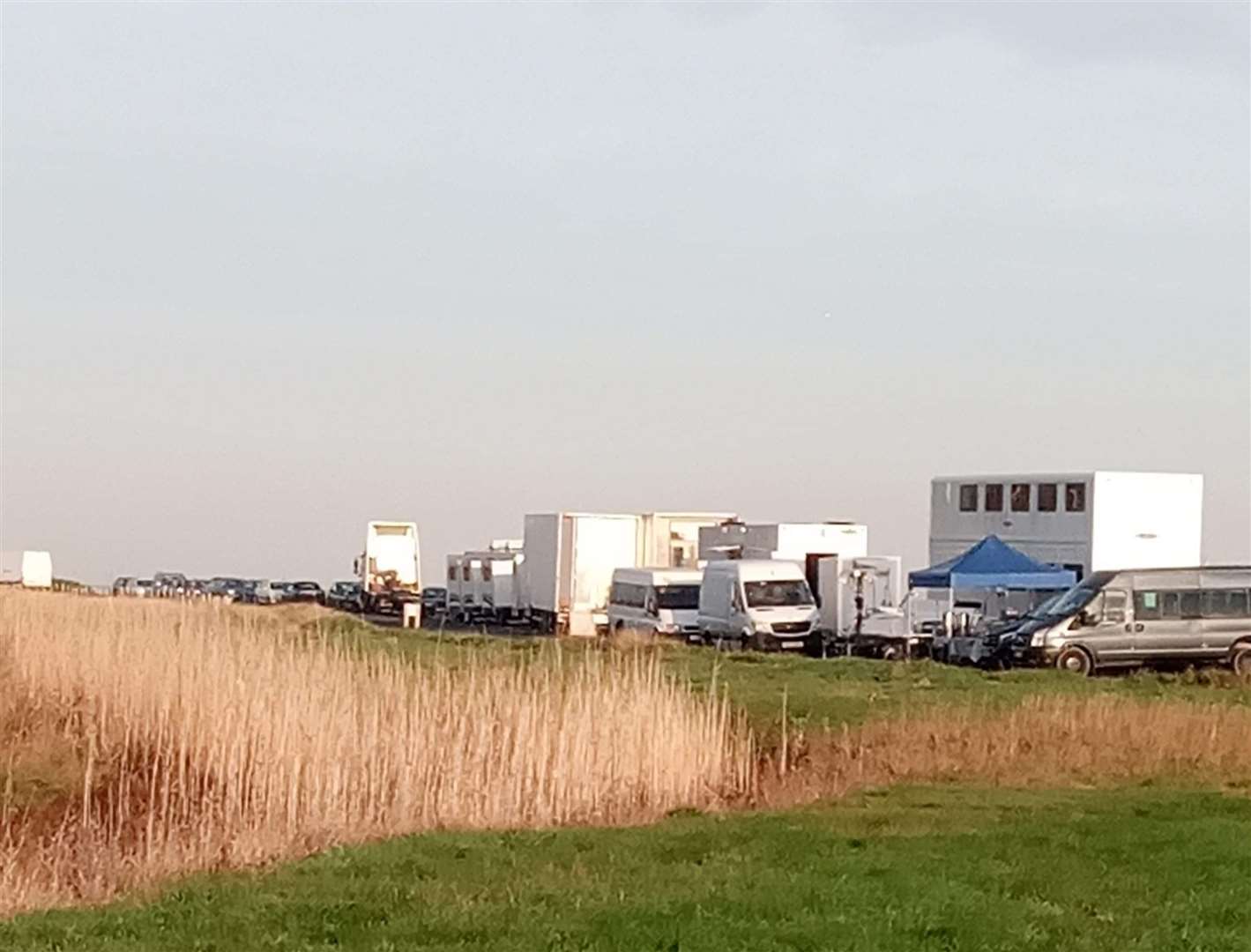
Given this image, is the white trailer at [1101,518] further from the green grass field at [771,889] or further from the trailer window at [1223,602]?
the green grass field at [771,889]

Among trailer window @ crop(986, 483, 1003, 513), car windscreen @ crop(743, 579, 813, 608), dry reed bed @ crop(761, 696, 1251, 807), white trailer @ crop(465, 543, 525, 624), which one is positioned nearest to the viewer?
dry reed bed @ crop(761, 696, 1251, 807)

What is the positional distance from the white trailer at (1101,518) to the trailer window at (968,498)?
0.92 meters

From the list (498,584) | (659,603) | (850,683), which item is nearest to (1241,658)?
(850,683)

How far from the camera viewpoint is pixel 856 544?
5128 centimetres

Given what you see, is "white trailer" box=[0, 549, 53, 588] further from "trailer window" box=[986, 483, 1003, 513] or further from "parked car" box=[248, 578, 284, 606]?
"trailer window" box=[986, 483, 1003, 513]

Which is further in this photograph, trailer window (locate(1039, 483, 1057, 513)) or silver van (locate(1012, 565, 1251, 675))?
trailer window (locate(1039, 483, 1057, 513))

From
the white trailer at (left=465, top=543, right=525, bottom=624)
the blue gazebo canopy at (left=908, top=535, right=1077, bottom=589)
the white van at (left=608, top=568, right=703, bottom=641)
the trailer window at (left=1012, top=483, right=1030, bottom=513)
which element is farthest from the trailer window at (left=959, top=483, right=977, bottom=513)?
the white trailer at (left=465, top=543, right=525, bottom=624)

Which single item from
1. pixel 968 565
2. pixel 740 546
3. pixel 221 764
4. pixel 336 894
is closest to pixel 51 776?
pixel 221 764

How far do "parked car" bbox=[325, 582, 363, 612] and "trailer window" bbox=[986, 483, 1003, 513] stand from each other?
2316 cm

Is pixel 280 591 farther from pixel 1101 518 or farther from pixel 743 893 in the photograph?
pixel 743 893

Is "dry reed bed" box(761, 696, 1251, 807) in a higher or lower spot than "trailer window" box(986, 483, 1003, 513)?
lower

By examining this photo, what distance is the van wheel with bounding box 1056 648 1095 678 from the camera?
118 ft

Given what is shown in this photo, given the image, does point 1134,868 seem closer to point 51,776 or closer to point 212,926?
point 212,926

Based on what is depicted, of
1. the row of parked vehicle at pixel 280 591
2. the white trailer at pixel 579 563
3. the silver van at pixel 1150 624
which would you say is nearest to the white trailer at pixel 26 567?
the row of parked vehicle at pixel 280 591
